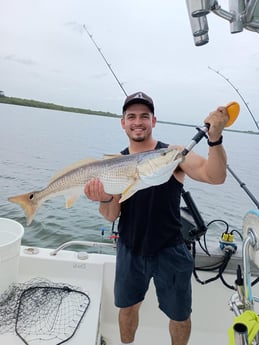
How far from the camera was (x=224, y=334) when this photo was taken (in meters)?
2.99

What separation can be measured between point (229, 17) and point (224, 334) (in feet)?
8.87

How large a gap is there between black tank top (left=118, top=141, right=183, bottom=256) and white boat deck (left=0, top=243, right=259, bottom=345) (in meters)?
0.69

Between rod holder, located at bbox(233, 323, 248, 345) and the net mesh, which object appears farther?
the net mesh

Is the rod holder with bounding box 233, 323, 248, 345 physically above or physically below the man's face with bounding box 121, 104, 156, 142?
below

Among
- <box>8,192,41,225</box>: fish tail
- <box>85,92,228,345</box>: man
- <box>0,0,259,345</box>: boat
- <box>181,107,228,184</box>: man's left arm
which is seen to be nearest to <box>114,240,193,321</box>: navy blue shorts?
<box>85,92,228,345</box>: man

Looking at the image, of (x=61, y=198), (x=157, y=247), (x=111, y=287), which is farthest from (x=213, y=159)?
(x=61, y=198)

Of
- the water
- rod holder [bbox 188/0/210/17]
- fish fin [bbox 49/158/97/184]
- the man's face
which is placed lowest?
the water

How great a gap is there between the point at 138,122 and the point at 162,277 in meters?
1.18

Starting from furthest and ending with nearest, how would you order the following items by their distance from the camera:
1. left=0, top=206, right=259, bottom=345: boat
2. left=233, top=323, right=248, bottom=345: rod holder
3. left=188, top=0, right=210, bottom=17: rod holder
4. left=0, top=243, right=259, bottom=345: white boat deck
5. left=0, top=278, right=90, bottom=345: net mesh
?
left=0, top=243, right=259, bottom=345: white boat deck → left=0, top=206, right=259, bottom=345: boat → left=0, top=278, right=90, bottom=345: net mesh → left=188, top=0, right=210, bottom=17: rod holder → left=233, top=323, right=248, bottom=345: rod holder

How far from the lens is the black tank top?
2303mm

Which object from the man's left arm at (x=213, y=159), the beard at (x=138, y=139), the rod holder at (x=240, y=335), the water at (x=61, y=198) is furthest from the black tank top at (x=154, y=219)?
the rod holder at (x=240, y=335)

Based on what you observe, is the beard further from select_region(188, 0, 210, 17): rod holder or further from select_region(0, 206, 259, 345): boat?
select_region(188, 0, 210, 17): rod holder

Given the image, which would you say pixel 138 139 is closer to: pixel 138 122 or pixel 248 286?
pixel 138 122

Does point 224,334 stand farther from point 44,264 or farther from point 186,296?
point 44,264
